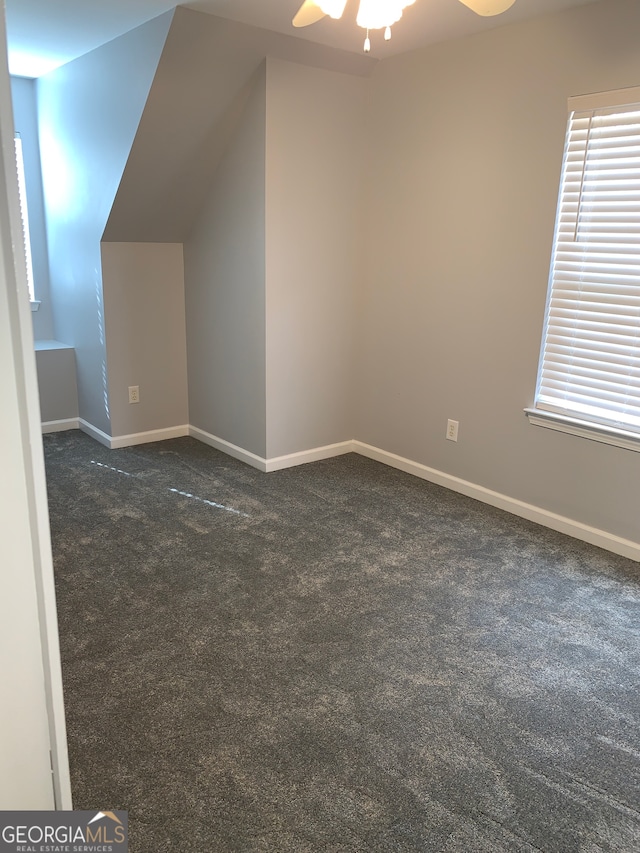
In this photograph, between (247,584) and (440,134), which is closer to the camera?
(247,584)

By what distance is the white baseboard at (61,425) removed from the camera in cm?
457

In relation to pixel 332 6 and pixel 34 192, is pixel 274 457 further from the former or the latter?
pixel 34 192

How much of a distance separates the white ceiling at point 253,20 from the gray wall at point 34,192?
2.78 ft

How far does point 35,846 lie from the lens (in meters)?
1.09

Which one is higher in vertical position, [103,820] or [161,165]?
Result: [161,165]

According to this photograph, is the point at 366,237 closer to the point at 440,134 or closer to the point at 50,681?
the point at 440,134

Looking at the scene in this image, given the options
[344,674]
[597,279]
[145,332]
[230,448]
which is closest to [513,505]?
[597,279]

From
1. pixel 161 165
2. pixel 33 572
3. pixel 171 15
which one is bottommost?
pixel 33 572

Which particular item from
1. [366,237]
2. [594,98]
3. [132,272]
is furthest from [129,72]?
[594,98]

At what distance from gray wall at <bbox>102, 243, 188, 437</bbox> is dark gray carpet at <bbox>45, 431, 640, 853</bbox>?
92cm

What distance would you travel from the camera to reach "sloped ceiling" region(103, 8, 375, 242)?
3137 millimetres

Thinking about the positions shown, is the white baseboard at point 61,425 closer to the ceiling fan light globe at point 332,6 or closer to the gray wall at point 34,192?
the gray wall at point 34,192

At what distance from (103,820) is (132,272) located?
3333 millimetres

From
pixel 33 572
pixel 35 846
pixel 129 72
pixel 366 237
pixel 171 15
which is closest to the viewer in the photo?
pixel 33 572
